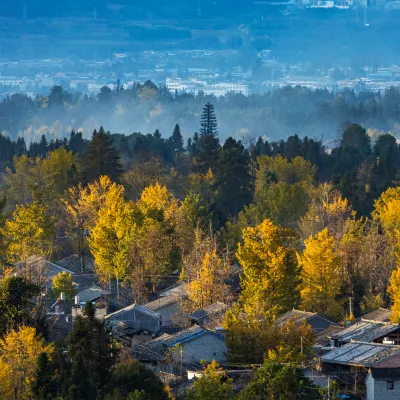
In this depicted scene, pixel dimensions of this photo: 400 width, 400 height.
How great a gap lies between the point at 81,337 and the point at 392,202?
29.0 metres

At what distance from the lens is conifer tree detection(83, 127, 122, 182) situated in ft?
257

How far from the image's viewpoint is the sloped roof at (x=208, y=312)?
48400mm

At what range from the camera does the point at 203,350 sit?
4328 centimetres

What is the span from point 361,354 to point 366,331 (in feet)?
12.5

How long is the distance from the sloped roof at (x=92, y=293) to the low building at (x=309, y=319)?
9891mm

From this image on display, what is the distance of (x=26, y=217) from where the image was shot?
63188 millimetres

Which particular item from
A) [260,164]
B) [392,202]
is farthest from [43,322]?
[260,164]

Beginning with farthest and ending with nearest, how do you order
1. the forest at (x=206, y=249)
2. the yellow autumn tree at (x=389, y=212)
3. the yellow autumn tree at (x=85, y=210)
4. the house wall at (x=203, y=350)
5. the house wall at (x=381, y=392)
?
the yellow autumn tree at (x=85, y=210) → the yellow autumn tree at (x=389, y=212) → the house wall at (x=203, y=350) → the house wall at (x=381, y=392) → the forest at (x=206, y=249)

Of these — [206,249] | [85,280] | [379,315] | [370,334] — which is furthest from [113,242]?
[370,334]

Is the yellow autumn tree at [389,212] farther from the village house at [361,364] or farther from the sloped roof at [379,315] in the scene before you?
the village house at [361,364]

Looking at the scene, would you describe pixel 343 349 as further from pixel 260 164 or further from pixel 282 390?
pixel 260 164

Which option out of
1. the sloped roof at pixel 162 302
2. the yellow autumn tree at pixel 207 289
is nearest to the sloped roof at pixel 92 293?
the sloped roof at pixel 162 302

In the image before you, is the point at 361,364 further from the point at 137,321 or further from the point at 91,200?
the point at 91,200

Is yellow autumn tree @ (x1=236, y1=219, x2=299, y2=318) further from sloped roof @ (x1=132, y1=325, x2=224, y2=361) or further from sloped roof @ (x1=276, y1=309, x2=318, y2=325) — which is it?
sloped roof @ (x1=132, y1=325, x2=224, y2=361)
